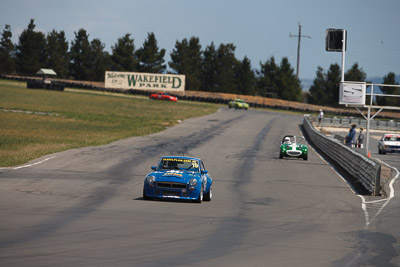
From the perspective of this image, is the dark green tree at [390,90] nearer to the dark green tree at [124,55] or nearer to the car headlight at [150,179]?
the dark green tree at [124,55]

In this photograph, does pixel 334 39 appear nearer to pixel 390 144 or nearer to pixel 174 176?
pixel 174 176

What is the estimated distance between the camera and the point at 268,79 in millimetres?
147000

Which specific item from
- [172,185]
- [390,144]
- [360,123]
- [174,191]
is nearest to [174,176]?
[172,185]

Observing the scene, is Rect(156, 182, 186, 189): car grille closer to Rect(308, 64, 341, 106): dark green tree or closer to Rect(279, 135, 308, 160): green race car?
Rect(279, 135, 308, 160): green race car

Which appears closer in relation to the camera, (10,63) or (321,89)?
(10,63)

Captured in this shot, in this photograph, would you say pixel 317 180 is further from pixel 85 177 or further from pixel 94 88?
pixel 94 88

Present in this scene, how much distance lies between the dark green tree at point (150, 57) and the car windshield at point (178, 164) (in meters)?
131

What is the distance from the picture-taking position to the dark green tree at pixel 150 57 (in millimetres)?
147375

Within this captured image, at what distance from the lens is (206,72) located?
15050cm

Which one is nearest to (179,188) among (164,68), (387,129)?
(387,129)

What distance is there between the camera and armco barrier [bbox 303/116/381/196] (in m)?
20.4

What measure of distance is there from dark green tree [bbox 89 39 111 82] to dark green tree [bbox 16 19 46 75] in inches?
435

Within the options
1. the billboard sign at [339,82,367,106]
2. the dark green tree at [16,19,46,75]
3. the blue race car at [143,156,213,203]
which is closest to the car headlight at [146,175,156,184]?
the blue race car at [143,156,213,203]

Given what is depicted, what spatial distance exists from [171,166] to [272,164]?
1325 cm
